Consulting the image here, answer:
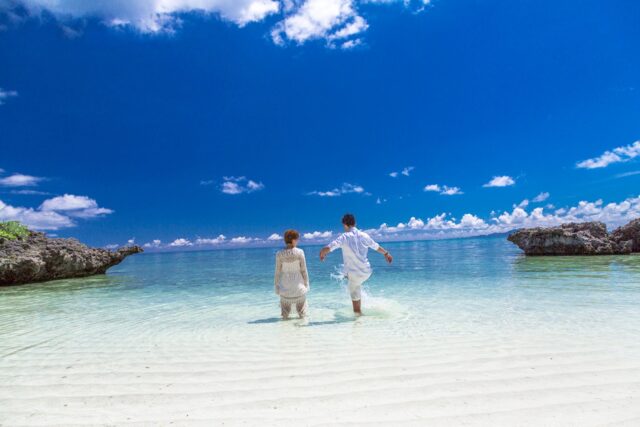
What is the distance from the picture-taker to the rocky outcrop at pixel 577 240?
31.6 m

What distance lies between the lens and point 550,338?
→ 216 inches

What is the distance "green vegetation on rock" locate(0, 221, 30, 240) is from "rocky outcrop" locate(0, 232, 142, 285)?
0.30m

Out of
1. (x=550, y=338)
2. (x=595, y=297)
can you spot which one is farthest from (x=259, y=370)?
(x=595, y=297)

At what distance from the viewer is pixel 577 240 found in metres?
31.8

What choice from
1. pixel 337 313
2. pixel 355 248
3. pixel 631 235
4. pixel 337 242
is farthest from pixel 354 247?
pixel 631 235

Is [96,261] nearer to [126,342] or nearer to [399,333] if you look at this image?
[126,342]

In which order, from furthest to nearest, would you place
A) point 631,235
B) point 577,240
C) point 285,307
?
point 631,235
point 577,240
point 285,307

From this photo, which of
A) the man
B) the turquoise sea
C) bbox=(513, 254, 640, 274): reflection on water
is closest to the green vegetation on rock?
the turquoise sea

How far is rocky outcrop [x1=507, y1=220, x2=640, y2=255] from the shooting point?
3158 cm

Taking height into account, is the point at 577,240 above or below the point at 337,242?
below

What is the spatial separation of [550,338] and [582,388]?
2307mm

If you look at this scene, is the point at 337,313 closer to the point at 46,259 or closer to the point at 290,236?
the point at 290,236

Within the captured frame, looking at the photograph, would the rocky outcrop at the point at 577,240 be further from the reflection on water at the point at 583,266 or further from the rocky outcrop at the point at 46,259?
the rocky outcrop at the point at 46,259

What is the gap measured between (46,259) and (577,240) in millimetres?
39860
